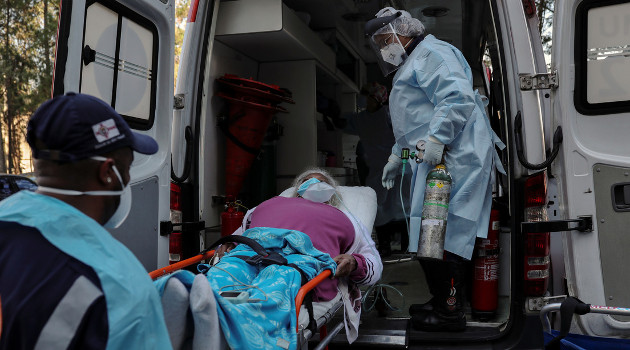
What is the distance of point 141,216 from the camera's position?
2.53m

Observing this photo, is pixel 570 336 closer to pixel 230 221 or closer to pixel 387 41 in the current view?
pixel 387 41

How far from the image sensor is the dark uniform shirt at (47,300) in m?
0.98

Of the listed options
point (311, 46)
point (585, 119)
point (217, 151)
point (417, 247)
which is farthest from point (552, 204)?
point (311, 46)

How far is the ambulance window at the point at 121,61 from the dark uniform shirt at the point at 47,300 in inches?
51.7

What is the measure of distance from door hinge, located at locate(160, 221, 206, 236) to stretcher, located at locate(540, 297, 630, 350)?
5.63ft

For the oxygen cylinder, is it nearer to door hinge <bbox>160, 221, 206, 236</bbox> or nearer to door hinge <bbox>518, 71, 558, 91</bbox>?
door hinge <bbox>518, 71, 558, 91</bbox>

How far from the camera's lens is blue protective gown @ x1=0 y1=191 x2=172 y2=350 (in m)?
1.02

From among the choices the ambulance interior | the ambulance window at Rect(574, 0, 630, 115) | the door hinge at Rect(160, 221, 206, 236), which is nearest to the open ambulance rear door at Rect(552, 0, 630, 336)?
the ambulance window at Rect(574, 0, 630, 115)

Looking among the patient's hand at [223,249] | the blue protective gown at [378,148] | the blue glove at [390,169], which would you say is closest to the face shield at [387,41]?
the blue glove at [390,169]

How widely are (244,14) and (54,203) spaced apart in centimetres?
299

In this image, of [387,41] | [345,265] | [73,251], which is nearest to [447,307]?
[345,265]

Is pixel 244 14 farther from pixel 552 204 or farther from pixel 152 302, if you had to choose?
pixel 152 302

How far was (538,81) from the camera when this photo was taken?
2533mm

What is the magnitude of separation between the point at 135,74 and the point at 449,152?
1.65m
